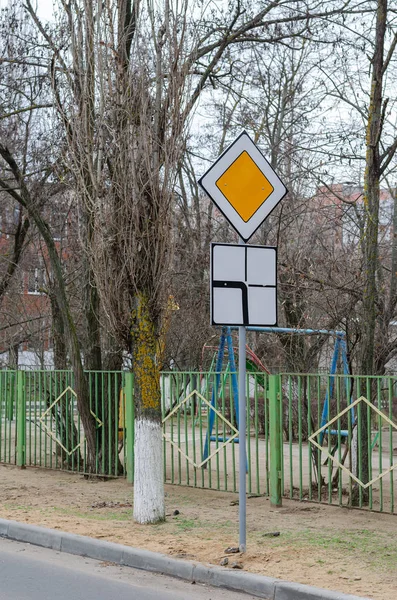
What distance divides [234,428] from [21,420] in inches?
204

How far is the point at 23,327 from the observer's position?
24.5 m

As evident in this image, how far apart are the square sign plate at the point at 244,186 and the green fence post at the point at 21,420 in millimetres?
7681

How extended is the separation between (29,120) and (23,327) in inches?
348

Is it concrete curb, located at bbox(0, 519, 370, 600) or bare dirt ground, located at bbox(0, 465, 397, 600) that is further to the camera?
bare dirt ground, located at bbox(0, 465, 397, 600)

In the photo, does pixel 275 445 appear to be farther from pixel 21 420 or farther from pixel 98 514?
pixel 21 420

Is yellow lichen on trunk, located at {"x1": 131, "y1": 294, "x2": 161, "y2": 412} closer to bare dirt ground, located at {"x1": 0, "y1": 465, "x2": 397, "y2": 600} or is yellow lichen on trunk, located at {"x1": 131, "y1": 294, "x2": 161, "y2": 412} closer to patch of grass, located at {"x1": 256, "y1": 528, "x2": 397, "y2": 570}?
bare dirt ground, located at {"x1": 0, "y1": 465, "x2": 397, "y2": 600}

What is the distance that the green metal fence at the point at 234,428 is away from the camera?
9664mm

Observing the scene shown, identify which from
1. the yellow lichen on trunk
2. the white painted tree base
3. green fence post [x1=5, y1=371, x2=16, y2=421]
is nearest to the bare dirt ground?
the white painted tree base

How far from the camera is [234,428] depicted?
419 inches

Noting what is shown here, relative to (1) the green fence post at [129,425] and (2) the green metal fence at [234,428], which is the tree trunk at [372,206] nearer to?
(2) the green metal fence at [234,428]

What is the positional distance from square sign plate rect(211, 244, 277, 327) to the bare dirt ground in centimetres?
205

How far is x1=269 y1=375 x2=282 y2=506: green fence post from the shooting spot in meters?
10.3

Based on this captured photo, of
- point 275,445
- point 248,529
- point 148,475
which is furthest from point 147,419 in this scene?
point 275,445

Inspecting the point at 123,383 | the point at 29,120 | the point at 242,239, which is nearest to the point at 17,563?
the point at 242,239
